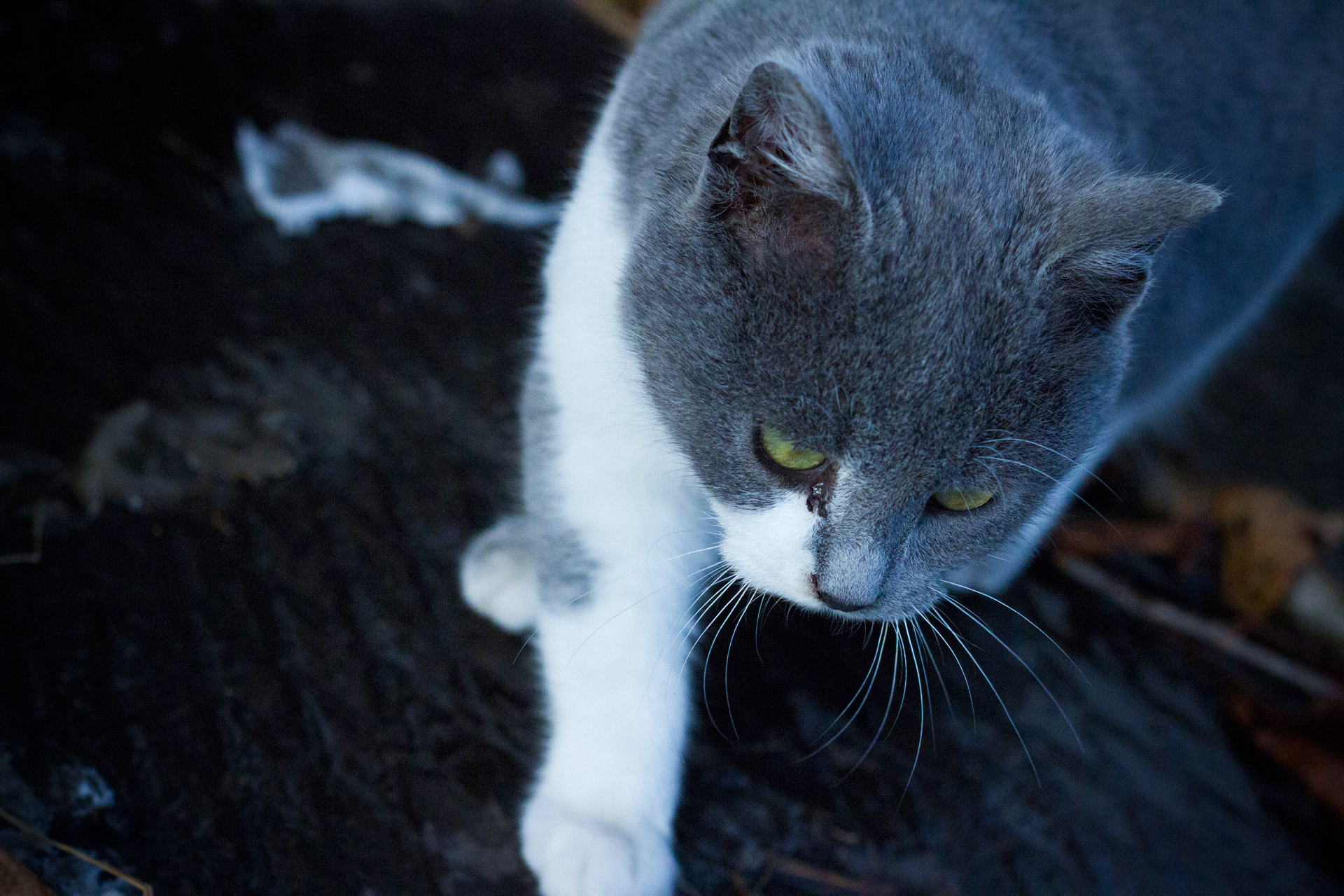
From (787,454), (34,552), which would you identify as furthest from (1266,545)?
(34,552)

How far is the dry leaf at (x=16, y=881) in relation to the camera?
99 centimetres

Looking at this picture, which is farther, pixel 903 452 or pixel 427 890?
pixel 427 890

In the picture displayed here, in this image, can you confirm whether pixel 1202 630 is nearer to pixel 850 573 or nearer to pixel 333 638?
pixel 850 573

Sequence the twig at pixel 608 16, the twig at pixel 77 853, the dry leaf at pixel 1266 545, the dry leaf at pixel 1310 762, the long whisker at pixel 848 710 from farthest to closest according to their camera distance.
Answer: the twig at pixel 608 16, the dry leaf at pixel 1266 545, the dry leaf at pixel 1310 762, the long whisker at pixel 848 710, the twig at pixel 77 853

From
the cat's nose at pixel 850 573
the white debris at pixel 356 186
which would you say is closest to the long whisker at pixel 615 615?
the cat's nose at pixel 850 573

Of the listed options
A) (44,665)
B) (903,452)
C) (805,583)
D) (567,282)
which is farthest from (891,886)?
(44,665)

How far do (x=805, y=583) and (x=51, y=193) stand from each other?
1.81 m

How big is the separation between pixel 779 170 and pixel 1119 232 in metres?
0.35

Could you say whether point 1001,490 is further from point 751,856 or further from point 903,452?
point 751,856

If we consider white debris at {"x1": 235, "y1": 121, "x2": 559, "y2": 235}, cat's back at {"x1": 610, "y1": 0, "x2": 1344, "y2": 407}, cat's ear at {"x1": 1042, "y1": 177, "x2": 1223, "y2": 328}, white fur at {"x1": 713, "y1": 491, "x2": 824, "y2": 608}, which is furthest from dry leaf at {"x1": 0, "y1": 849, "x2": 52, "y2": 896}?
white debris at {"x1": 235, "y1": 121, "x2": 559, "y2": 235}

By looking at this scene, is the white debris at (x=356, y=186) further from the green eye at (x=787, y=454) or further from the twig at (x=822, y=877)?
the twig at (x=822, y=877)

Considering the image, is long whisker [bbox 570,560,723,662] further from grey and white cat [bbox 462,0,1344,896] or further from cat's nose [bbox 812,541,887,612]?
cat's nose [bbox 812,541,887,612]

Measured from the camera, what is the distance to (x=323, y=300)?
195cm

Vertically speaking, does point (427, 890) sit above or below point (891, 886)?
below
